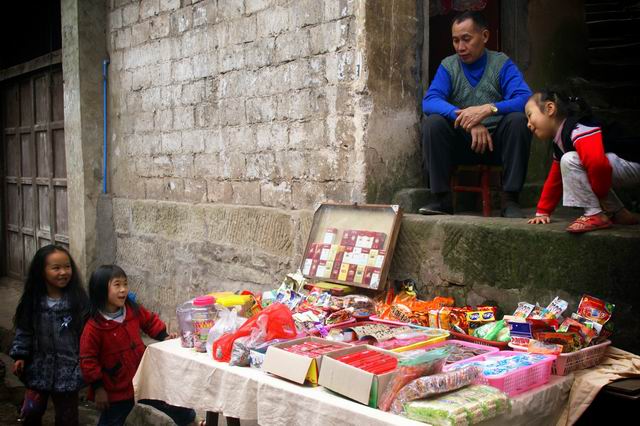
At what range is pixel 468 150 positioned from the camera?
173 inches

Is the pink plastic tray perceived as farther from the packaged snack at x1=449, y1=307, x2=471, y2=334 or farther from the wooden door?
the wooden door

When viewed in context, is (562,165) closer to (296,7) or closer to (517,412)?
(517,412)

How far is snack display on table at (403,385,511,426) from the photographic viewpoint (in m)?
2.19

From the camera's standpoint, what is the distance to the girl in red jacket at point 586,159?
312 centimetres

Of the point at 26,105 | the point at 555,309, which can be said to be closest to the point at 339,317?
the point at 555,309

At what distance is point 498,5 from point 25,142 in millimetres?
6256

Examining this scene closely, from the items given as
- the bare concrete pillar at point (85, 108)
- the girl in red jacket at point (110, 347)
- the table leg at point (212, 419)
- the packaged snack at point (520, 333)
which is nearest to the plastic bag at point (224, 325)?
the table leg at point (212, 419)

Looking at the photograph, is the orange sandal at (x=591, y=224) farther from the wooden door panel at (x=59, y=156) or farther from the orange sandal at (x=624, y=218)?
the wooden door panel at (x=59, y=156)

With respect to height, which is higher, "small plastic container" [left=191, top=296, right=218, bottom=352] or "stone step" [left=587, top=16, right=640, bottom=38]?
"stone step" [left=587, top=16, right=640, bottom=38]

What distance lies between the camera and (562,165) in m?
3.27

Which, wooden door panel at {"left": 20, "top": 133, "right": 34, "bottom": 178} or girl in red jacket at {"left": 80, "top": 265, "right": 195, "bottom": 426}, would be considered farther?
wooden door panel at {"left": 20, "top": 133, "right": 34, "bottom": 178}

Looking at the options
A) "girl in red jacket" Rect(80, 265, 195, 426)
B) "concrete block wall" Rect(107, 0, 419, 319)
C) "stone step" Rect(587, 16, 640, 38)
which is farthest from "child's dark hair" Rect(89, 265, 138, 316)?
"stone step" Rect(587, 16, 640, 38)

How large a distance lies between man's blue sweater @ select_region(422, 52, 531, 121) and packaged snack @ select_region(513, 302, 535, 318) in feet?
4.52

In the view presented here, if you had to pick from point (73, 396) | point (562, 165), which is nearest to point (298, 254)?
point (73, 396)
